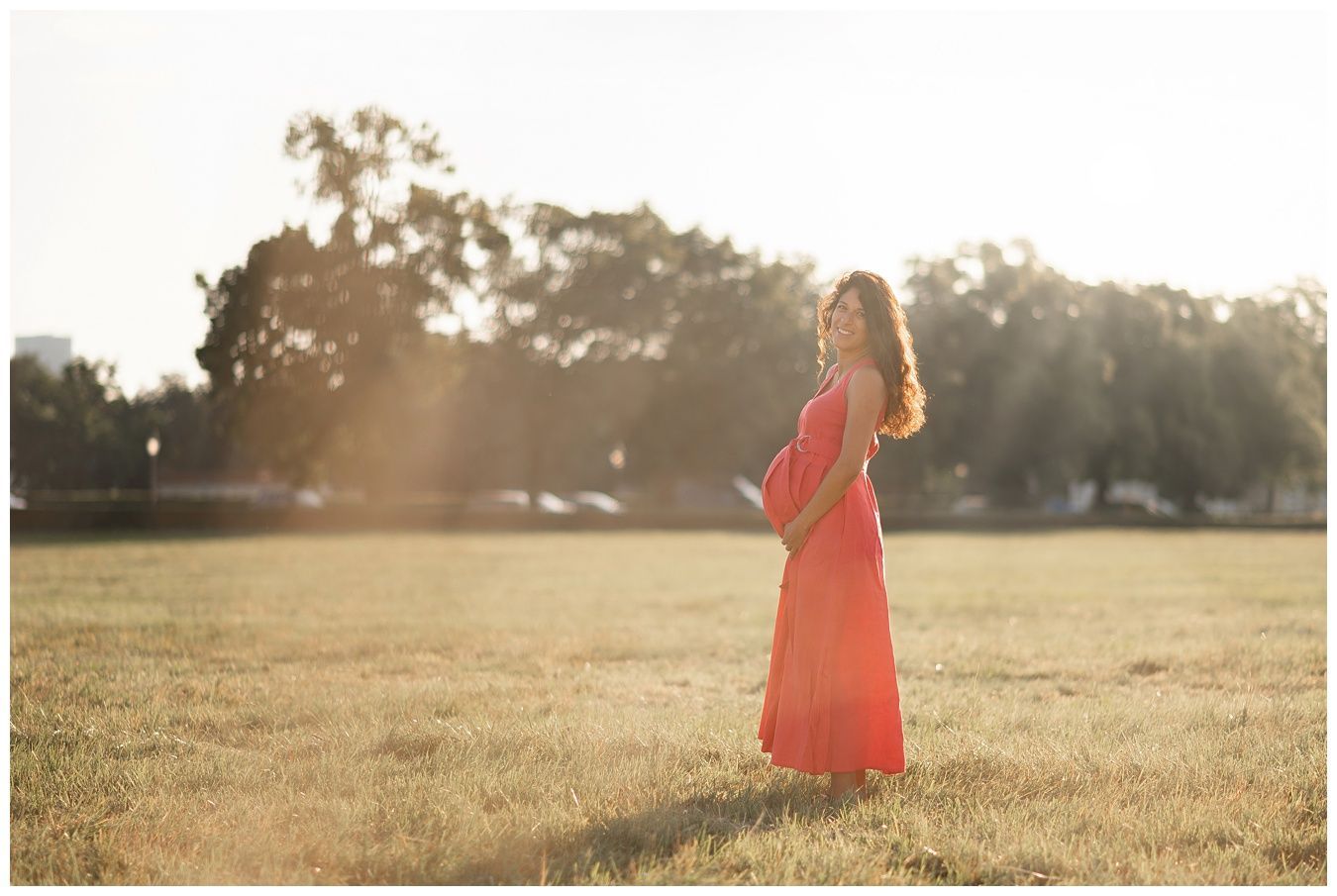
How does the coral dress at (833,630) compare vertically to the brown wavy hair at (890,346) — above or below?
below

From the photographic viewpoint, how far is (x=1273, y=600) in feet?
41.7

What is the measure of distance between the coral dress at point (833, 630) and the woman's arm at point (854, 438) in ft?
0.20

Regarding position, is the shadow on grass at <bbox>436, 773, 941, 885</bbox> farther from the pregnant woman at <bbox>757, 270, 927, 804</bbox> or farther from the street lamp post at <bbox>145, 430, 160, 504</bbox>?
the street lamp post at <bbox>145, 430, 160, 504</bbox>

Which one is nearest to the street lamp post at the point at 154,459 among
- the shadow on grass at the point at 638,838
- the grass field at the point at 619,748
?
the grass field at the point at 619,748

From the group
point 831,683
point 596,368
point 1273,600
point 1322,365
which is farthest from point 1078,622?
point 1322,365

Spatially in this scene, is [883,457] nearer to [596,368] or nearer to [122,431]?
[596,368]

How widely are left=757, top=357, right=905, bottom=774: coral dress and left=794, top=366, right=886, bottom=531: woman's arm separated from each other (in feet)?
0.20

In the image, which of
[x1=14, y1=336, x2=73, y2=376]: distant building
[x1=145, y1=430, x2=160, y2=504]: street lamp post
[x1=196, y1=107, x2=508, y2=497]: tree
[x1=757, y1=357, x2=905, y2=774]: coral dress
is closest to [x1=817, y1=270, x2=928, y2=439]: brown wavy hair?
[x1=757, y1=357, x2=905, y2=774]: coral dress

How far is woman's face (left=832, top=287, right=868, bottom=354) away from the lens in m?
4.43

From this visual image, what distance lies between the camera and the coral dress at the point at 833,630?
4.33 meters

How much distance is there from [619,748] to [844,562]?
4.97ft

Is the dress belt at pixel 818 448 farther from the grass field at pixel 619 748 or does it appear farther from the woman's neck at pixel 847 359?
the grass field at pixel 619 748

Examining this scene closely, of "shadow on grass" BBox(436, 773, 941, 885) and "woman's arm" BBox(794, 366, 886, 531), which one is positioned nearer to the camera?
"shadow on grass" BBox(436, 773, 941, 885)

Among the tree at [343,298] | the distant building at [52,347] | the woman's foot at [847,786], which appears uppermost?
the tree at [343,298]
